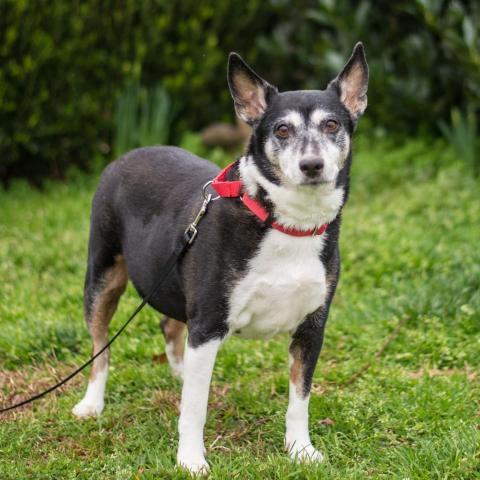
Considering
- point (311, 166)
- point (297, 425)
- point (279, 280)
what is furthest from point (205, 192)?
point (297, 425)

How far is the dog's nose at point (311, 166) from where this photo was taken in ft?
11.5

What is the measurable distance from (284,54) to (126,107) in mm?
1852

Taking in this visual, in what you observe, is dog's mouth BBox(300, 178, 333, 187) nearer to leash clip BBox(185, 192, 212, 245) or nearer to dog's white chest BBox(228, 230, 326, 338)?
dog's white chest BBox(228, 230, 326, 338)

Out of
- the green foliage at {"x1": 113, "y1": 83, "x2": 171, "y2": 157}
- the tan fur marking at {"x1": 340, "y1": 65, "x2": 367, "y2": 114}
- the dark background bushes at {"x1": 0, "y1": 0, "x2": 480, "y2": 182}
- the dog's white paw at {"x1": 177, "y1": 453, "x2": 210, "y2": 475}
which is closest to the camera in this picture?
the dog's white paw at {"x1": 177, "y1": 453, "x2": 210, "y2": 475}

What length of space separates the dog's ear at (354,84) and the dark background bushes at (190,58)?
165 inches

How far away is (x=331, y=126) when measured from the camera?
3.72 meters

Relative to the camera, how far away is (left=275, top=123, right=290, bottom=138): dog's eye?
369 cm

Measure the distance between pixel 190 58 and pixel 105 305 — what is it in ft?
17.3

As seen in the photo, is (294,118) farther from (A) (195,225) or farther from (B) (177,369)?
(B) (177,369)

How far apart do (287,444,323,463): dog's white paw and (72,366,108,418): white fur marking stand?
1072 mm

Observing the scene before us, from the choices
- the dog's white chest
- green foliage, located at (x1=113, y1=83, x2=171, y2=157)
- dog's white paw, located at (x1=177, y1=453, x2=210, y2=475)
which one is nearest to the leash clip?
the dog's white chest

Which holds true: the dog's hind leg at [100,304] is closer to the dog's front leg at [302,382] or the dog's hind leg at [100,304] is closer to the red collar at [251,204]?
the red collar at [251,204]

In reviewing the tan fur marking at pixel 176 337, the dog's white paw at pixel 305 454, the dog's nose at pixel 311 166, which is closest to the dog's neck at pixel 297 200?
the dog's nose at pixel 311 166

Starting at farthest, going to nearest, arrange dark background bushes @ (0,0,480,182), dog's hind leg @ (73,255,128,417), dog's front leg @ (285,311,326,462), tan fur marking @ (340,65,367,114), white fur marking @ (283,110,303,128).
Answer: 1. dark background bushes @ (0,0,480,182)
2. dog's hind leg @ (73,255,128,417)
3. dog's front leg @ (285,311,326,462)
4. tan fur marking @ (340,65,367,114)
5. white fur marking @ (283,110,303,128)
